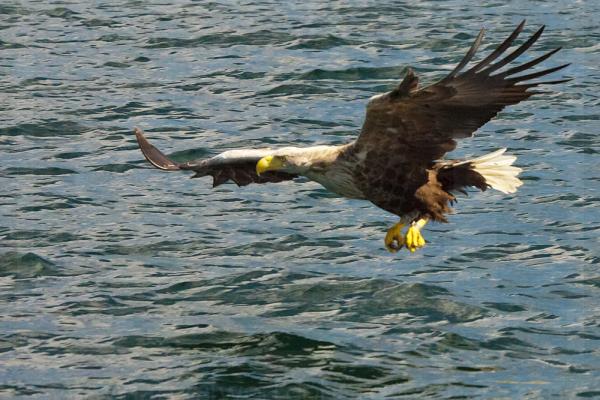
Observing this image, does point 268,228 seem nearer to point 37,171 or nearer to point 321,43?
point 37,171

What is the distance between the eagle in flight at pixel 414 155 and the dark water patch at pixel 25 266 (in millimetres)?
1419

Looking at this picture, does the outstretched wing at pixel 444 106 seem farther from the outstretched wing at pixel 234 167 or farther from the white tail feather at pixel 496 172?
the outstretched wing at pixel 234 167

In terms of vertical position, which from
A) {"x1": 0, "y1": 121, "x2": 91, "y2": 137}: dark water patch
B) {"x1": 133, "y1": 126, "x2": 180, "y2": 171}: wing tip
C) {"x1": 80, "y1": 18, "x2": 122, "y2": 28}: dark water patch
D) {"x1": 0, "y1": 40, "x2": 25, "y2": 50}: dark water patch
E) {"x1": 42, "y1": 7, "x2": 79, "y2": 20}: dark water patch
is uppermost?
{"x1": 133, "y1": 126, "x2": 180, "y2": 171}: wing tip

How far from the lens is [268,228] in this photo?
12742 millimetres

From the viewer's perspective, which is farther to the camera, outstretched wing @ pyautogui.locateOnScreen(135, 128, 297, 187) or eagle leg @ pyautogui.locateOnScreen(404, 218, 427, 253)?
outstretched wing @ pyautogui.locateOnScreen(135, 128, 297, 187)

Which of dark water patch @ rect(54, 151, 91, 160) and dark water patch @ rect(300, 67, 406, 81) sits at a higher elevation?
dark water patch @ rect(300, 67, 406, 81)

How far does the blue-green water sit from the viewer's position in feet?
31.8

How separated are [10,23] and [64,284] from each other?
8.84 metres

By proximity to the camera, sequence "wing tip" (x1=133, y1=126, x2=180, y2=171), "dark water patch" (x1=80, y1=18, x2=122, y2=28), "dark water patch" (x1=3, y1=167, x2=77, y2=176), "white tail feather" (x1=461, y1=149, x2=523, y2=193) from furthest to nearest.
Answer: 1. "dark water patch" (x1=80, y1=18, x2=122, y2=28)
2. "dark water patch" (x1=3, y1=167, x2=77, y2=176)
3. "wing tip" (x1=133, y1=126, x2=180, y2=171)
4. "white tail feather" (x1=461, y1=149, x2=523, y2=193)

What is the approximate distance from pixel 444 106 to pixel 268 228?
346 centimetres

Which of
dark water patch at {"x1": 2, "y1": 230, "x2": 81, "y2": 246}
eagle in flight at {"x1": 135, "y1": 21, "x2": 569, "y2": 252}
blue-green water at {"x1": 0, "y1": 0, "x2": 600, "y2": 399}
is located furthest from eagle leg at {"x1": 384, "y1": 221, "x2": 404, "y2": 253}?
dark water patch at {"x1": 2, "y1": 230, "x2": 81, "y2": 246}

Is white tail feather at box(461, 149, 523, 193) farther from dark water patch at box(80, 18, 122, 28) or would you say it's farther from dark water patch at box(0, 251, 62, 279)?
dark water patch at box(80, 18, 122, 28)

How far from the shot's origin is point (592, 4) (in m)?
19.5

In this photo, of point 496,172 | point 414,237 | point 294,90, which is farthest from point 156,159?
point 294,90
